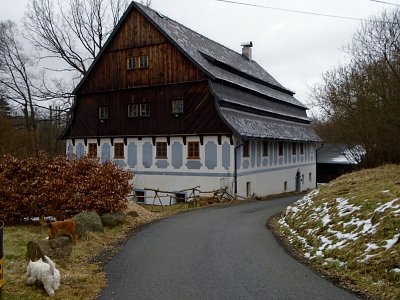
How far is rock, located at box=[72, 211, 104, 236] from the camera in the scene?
507 inches

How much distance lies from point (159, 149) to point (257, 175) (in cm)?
689

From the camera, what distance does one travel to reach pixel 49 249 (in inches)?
382

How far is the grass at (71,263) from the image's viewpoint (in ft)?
24.7

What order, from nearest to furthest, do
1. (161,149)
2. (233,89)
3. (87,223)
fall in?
(87,223), (161,149), (233,89)

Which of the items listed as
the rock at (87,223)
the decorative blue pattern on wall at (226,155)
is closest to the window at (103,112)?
the decorative blue pattern on wall at (226,155)

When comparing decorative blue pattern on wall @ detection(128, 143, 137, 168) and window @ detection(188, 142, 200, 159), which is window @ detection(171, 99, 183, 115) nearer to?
window @ detection(188, 142, 200, 159)

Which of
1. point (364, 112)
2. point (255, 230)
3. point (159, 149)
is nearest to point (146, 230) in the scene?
point (255, 230)

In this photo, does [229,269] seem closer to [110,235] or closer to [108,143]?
[110,235]

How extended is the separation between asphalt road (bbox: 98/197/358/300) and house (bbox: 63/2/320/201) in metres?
12.8

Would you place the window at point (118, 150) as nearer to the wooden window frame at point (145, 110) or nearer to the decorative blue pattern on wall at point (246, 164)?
the wooden window frame at point (145, 110)

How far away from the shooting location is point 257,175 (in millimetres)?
30125

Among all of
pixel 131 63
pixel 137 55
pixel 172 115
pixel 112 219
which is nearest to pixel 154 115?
pixel 172 115

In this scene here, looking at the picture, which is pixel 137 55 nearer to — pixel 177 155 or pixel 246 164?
pixel 177 155

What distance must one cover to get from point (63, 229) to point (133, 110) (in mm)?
19172
